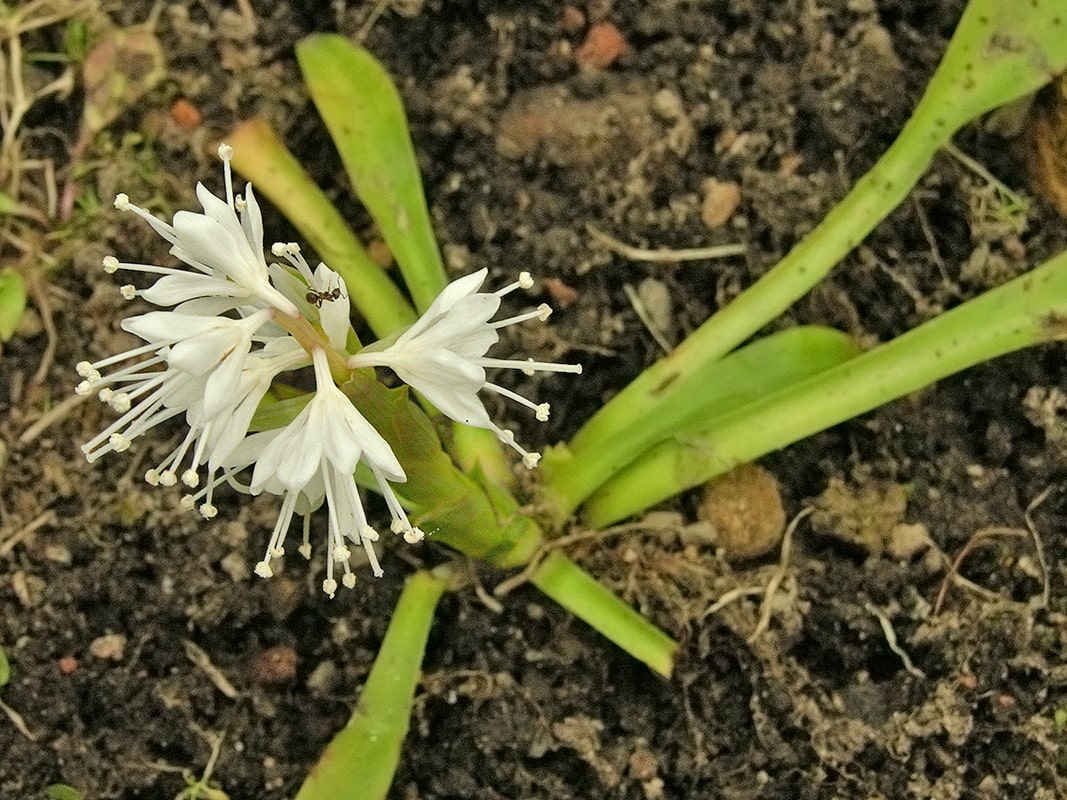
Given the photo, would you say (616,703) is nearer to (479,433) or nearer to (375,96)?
(479,433)

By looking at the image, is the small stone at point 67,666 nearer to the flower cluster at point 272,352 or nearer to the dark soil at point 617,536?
the dark soil at point 617,536

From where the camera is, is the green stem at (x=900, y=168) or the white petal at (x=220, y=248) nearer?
the white petal at (x=220, y=248)

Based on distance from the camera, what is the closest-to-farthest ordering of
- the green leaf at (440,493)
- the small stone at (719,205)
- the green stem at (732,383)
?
the green leaf at (440,493)
the green stem at (732,383)
the small stone at (719,205)

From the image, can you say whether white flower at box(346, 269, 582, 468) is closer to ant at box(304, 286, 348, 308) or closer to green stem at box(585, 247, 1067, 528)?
ant at box(304, 286, 348, 308)

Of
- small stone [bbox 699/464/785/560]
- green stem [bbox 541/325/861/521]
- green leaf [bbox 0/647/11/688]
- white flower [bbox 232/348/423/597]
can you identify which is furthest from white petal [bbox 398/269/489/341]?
green leaf [bbox 0/647/11/688]

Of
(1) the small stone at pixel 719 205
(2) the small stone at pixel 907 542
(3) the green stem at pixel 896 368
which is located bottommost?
(2) the small stone at pixel 907 542

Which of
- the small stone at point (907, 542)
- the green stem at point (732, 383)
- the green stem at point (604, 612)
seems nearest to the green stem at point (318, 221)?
the green stem at point (732, 383)

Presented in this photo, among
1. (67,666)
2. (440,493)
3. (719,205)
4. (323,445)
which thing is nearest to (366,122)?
(719,205)
